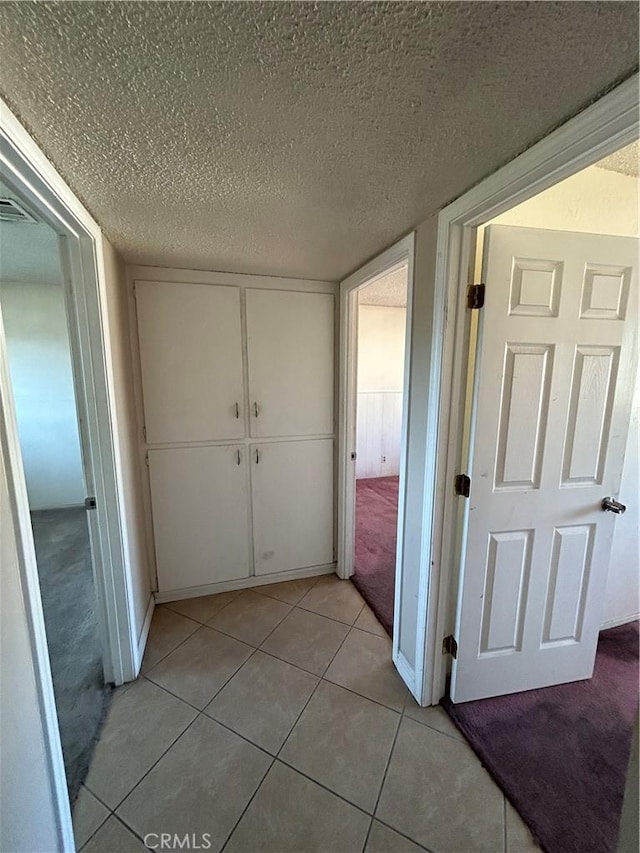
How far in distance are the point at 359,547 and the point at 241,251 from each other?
7.96 feet

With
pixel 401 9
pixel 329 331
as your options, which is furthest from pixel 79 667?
pixel 401 9

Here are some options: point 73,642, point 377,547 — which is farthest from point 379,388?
point 73,642

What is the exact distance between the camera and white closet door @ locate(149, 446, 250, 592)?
2188mm

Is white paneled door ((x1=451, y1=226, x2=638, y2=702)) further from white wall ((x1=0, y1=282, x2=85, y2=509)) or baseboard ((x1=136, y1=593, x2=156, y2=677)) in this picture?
white wall ((x1=0, y1=282, x2=85, y2=509))

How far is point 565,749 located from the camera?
Answer: 4.52 ft

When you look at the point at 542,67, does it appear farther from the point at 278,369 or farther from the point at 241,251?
the point at 278,369

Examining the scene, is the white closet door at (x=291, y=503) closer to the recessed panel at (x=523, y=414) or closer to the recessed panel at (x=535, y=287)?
the recessed panel at (x=523, y=414)

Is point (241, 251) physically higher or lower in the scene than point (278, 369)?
higher

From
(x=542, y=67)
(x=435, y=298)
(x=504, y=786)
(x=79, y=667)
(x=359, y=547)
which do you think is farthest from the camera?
(x=359, y=547)

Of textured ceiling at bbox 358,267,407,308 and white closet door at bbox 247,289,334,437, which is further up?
textured ceiling at bbox 358,267,407,308

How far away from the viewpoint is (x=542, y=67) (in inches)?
27.5

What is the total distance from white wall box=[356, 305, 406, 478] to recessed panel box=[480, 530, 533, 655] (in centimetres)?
319

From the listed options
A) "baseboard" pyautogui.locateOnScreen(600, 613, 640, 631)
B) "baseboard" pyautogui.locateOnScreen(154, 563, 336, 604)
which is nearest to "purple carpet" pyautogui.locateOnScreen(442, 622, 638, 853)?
"baseboard" pyautogui.locateOnScreen(600, 613, 640, 631)
